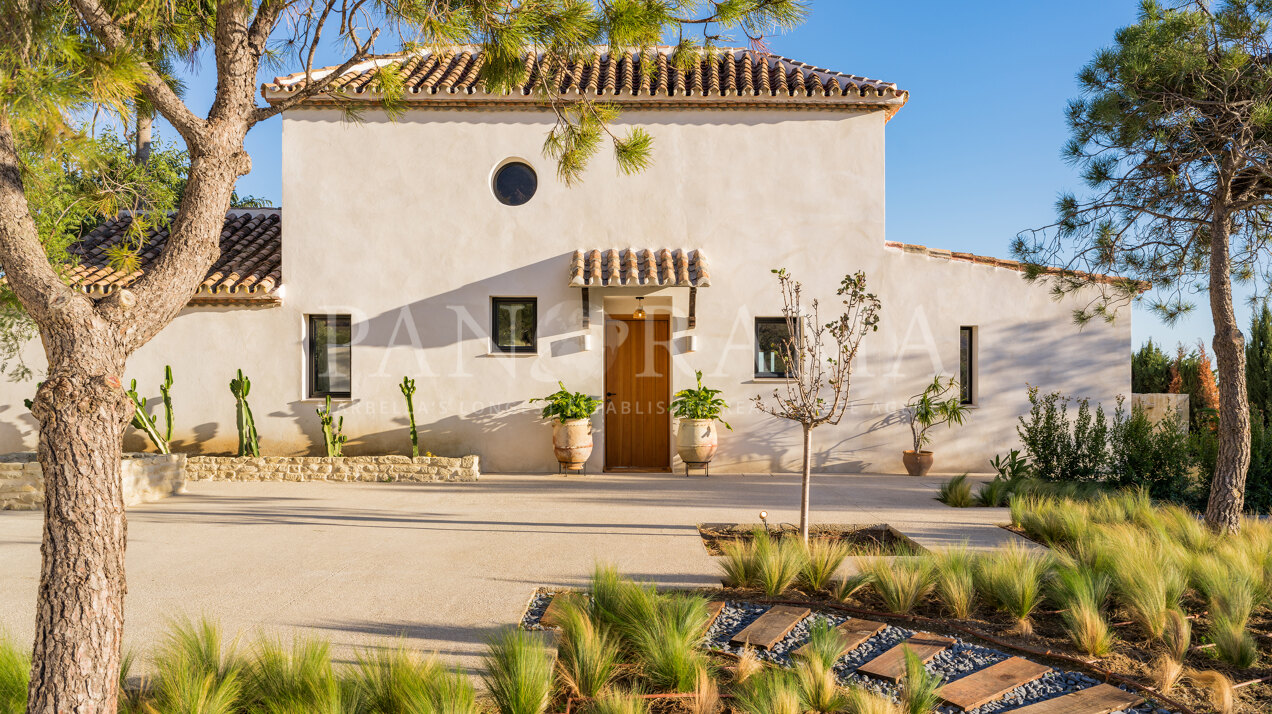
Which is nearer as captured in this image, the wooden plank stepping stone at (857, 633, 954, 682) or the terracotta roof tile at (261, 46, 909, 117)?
the wooden plank stepping stone at (857, 633, 954, 682)

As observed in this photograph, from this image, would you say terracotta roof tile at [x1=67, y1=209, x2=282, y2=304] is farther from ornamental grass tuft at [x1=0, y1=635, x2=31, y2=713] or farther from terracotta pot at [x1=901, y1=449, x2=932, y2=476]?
terracotta pot at [x1=901, y1=449, x2=932, y2=476]

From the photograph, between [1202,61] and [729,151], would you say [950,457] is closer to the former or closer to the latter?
[729,151]

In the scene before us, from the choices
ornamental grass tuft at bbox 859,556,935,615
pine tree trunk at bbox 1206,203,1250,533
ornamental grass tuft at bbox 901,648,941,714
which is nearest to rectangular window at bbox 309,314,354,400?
ornamental grass tuft at bbox 859,556,935,615

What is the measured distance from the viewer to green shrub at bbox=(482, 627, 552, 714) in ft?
10.1

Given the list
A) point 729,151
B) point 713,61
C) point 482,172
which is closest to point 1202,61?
point 713,61

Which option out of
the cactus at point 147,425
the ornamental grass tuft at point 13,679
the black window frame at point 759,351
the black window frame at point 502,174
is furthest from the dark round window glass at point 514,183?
the ornamental grass tuft at point 13,679

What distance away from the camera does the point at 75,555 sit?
8.61ft

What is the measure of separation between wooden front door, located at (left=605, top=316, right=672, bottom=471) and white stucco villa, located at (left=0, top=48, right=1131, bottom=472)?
2.15 ft

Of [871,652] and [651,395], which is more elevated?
[651,395]

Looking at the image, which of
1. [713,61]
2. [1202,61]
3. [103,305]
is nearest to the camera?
[103,305]

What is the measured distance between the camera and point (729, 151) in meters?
11.6

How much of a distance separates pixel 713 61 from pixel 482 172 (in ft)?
26.3

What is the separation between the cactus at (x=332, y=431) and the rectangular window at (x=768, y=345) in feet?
21.5

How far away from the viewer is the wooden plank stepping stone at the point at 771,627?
12.8 ft
